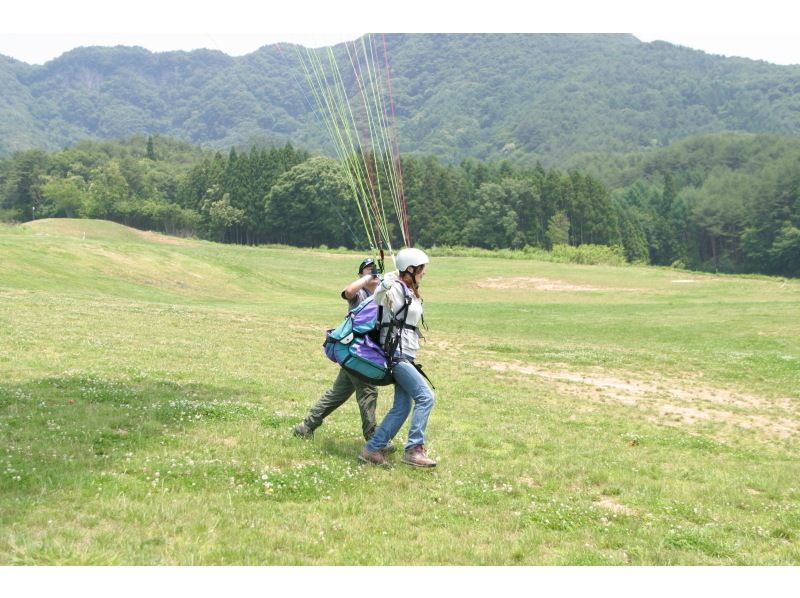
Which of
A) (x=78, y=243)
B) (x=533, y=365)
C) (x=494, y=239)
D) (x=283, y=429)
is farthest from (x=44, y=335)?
(x=494, y=239)

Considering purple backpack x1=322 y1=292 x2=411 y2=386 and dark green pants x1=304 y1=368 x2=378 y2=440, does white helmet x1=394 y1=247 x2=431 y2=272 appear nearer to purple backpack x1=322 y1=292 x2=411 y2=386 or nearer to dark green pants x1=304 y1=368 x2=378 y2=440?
purple backpack x1=322 y1=292 x2=411 y2=386

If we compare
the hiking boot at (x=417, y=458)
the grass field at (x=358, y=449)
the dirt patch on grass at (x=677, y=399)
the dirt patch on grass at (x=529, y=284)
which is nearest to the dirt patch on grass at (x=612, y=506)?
the grass field at (x=358, y=449)

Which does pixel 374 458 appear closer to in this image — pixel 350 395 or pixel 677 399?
pixel 350 395

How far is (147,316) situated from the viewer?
88.7ft

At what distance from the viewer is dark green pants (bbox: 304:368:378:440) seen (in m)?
9.95

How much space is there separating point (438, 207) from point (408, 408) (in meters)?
132

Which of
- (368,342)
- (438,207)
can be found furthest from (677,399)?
(438,207)

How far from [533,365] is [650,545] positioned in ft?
58.1

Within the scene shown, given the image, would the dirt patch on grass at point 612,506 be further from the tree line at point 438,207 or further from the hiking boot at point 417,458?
the tree line at point 438,207

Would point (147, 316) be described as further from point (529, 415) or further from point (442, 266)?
point (442, 266)

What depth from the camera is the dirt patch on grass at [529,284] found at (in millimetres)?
65938

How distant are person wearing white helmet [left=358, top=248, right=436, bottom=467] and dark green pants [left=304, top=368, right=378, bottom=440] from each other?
592mm

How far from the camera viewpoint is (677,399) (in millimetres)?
19828

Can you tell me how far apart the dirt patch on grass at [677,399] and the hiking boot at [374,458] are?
9646mm
